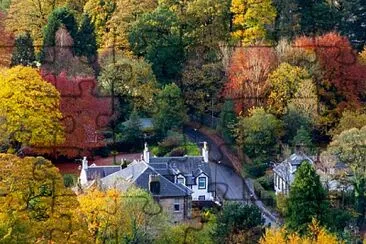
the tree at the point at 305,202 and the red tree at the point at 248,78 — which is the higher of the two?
the red tree at the point at 248,78

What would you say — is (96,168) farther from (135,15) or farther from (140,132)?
(135,15)

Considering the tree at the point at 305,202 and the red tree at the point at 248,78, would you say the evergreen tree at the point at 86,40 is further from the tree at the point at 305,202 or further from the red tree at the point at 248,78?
the tree at the point at 305,202

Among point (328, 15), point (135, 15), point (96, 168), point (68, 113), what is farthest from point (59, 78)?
point (328, 15)

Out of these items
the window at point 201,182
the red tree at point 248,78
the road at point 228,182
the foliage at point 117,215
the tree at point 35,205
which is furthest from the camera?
the red tree at point 248,78

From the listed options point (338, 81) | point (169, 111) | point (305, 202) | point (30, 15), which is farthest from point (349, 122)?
point (30, 15)

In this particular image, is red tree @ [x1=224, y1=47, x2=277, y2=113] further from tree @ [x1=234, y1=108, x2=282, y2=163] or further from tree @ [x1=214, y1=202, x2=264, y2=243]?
tree @ [x1=214, y1=202, x2=264, y2=243]

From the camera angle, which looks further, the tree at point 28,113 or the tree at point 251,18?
the tree at point 251,18

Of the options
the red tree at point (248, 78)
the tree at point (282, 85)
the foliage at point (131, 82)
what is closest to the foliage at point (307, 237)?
the tree at point (282, 85)
